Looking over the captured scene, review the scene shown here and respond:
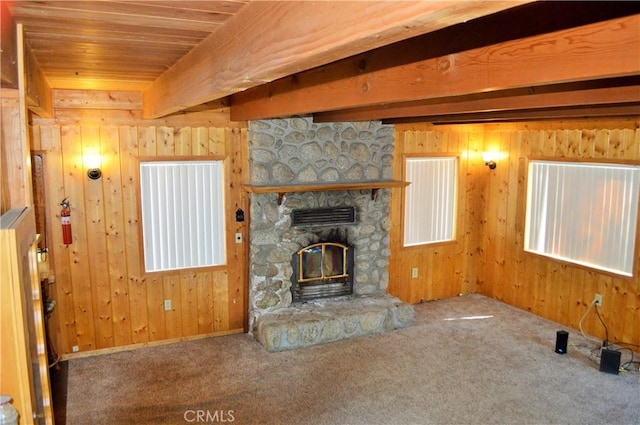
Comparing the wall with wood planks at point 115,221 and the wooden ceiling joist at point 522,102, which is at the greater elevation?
the wooden ceiling joist at point 522,102

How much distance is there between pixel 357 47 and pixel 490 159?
5919 millimetres

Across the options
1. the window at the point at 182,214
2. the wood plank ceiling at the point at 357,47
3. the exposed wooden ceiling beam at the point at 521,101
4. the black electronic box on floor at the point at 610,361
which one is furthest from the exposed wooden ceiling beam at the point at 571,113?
the window at the point at 182,214

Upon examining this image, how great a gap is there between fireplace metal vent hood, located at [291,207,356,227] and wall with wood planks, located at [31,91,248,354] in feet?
1.96

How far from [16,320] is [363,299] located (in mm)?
4464

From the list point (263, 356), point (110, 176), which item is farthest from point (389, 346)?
point (110, 176)

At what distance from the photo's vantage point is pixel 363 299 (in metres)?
5.70

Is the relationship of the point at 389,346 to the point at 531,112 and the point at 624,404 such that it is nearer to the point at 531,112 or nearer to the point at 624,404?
the point at 624,404

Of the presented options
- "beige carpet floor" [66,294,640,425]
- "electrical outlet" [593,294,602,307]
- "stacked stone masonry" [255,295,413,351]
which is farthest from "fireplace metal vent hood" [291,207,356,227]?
"electrical outlet" [593,294,602,307]

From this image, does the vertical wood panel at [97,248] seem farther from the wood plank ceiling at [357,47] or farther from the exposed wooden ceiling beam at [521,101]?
the exposed wooden ceiling beam at [521,101]

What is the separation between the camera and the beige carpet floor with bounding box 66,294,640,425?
3867 mm

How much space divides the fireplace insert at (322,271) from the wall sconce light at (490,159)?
2.32 metres

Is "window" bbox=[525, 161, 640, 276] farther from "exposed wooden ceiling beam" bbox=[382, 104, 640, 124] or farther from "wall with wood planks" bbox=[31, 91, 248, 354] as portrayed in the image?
"wall with wood planks" bbox=[31, 91, 248, 354]

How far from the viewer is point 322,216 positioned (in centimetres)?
544

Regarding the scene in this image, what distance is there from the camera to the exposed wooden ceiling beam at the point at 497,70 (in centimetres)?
147
